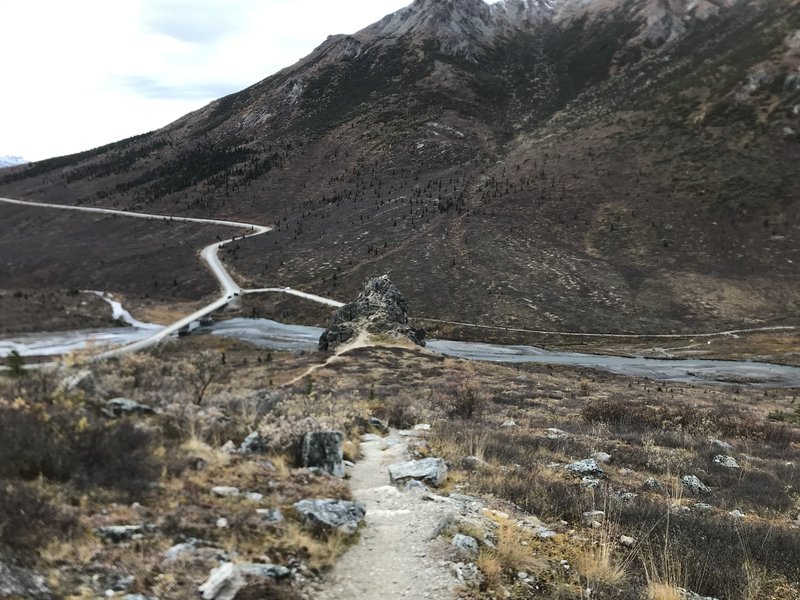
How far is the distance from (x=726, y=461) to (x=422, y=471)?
874 centimetres

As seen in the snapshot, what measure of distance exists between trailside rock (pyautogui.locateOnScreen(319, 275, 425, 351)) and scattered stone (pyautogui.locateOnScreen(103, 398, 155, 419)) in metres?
34.7

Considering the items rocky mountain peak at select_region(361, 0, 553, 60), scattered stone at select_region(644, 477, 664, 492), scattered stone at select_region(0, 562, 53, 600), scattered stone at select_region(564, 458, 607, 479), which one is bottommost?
scattered stone at select_region(644, 477, 664, 492)

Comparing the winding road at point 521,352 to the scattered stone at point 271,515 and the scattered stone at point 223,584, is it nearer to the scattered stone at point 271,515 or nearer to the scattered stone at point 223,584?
the scattered stone at point 271,515

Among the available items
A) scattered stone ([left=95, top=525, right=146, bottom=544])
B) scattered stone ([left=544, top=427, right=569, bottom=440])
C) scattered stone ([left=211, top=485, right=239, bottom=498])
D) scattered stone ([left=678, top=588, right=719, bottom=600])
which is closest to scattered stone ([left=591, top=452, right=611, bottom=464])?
scattered stone ([left=544, top=427, right=569, bottom=440])

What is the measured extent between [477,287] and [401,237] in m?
20.3

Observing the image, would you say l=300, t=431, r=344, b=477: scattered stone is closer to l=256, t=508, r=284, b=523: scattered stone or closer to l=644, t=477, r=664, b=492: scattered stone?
l=256, t=508, r=284, b=523: scattered stone

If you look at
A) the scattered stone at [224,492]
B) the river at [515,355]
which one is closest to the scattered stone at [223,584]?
the scattered stone at [224,492]

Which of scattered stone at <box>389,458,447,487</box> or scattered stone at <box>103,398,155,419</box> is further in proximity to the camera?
scattered stone at <box>389,458,447,487</box>

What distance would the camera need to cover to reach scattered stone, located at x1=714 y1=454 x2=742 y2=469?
1246cm

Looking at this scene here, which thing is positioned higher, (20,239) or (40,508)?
(20,239)

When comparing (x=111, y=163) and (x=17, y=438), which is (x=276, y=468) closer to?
(x=17, y=438)

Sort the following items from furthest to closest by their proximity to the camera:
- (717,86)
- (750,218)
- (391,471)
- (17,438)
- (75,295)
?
1. (717,86)
2. (750,218)
3. (75,295)
4. (391,471)
5. (17,438)

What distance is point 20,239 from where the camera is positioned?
367 feet

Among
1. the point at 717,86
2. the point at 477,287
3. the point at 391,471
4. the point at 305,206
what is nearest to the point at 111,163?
the point at 305,206
